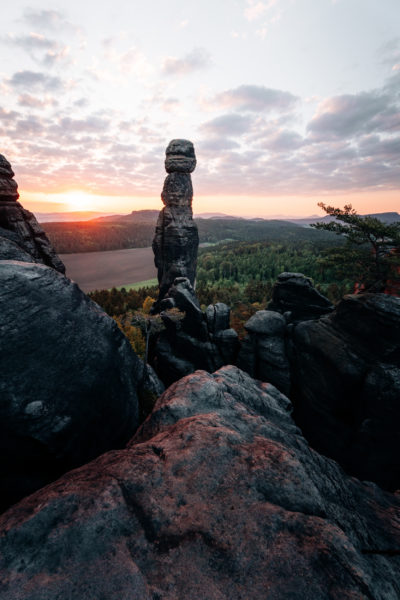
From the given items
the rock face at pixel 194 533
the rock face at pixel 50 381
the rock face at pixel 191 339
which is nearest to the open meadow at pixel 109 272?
the rock face at pixel 191 339

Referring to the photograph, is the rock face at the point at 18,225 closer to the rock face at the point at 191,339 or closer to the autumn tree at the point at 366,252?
the rock face at the point at 191,339

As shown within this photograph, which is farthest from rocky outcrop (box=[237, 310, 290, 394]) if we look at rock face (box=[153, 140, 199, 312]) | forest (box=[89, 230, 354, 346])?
rock face (box=[153, 140, 199, 312])

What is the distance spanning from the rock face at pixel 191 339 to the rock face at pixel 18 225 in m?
10.8

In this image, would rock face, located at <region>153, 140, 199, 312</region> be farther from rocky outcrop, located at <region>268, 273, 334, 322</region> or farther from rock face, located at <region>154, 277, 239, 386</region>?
rocky outcrop, located at <region>268, 273, 334, 322</region>

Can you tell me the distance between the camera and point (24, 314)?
7027 mm

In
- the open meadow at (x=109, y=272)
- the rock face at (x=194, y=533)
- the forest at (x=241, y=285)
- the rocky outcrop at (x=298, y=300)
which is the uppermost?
the rock face at (x=194, y=533)

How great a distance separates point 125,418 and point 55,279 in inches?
221

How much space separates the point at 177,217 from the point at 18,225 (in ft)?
67.7

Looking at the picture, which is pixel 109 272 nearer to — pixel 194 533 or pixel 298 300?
pixel 298 300

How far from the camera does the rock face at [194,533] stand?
407 centimetres

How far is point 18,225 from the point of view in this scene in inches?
580

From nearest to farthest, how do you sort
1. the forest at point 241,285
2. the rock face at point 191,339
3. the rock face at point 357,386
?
the rock face at point 357,386 < the rock face at point 191,339 < the forest at point 241,285

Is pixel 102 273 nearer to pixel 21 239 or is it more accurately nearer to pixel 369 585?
pixel 21 239

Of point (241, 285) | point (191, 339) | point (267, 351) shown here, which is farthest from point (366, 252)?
point (241, 285)
